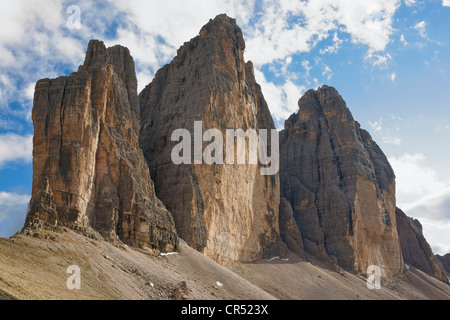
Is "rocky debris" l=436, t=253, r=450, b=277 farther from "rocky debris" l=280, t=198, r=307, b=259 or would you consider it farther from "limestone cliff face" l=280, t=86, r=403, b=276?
"rocky debris" l=280, t=198, r=307, b=259

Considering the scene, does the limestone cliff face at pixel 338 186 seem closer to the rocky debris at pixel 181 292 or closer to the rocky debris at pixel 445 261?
the rocky debris at pixel 445 261

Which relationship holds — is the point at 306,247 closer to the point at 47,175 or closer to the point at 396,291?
the point at 396,291

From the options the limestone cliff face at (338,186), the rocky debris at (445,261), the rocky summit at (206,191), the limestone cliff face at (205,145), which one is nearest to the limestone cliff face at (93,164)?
the rocky summit at (206,191)

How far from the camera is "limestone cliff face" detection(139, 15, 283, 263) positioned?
57.8 m

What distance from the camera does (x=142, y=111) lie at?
73375 millimetres

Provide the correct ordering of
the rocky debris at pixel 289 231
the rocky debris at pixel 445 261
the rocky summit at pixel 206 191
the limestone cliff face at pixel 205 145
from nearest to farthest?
the rocky summit at pixel 206 191, the limestone cliff face at pixel 205 145, the rocky debris at pixel 289 231, the rocky debris at pixel 445 261

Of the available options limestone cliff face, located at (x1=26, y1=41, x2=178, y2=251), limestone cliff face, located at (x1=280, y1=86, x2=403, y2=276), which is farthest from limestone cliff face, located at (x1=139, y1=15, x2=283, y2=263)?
limestone cliff face, located at (x1=280, y1=86, x2=403, y2=276)

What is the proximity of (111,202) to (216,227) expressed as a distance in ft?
62.8

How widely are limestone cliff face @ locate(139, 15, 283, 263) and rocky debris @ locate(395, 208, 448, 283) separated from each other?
41.8 meters

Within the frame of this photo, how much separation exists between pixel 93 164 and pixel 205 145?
19.9 meters

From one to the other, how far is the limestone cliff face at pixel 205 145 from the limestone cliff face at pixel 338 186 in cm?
1251

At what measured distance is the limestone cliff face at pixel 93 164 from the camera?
→ 38.9 metres

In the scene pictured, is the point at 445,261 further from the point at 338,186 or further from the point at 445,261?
the point at 338,186
